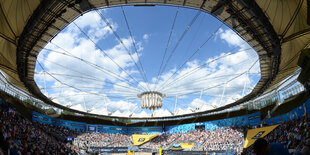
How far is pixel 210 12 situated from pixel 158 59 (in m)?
15.9

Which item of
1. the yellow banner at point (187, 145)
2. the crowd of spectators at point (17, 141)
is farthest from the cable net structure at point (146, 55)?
the yellow banner at point (187, 145)

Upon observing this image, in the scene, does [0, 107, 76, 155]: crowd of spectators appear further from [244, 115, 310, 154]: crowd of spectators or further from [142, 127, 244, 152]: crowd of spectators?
[142, 127, 244, 152]: crowd of spectators

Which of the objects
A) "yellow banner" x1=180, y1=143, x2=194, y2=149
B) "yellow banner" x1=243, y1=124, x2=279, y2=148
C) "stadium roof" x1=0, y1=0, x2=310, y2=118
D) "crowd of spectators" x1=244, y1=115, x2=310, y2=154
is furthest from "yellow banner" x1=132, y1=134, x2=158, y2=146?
"stadium roof" x1=0, y1=0, x2=310, y2=118

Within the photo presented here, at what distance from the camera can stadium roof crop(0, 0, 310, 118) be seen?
17.9 meters

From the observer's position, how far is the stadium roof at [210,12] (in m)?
17.9

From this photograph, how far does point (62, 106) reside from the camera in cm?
5544

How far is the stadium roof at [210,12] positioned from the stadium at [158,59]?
0.10m

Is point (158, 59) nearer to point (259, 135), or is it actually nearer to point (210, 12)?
point (210, 12)

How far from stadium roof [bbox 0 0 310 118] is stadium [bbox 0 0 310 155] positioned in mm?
95

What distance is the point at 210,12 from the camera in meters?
22.1

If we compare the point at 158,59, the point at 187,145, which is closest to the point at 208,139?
the point at 187,145

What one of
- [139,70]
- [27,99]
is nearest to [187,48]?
[139,70]

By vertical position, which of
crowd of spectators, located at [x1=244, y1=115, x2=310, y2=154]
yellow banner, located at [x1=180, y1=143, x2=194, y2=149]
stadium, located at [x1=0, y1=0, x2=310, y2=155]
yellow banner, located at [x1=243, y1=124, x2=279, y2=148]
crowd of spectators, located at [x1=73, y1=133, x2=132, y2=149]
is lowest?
yellow banner, located at [x1=180, y1=143, x2=194, y2=149]

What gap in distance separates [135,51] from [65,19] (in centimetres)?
1078
